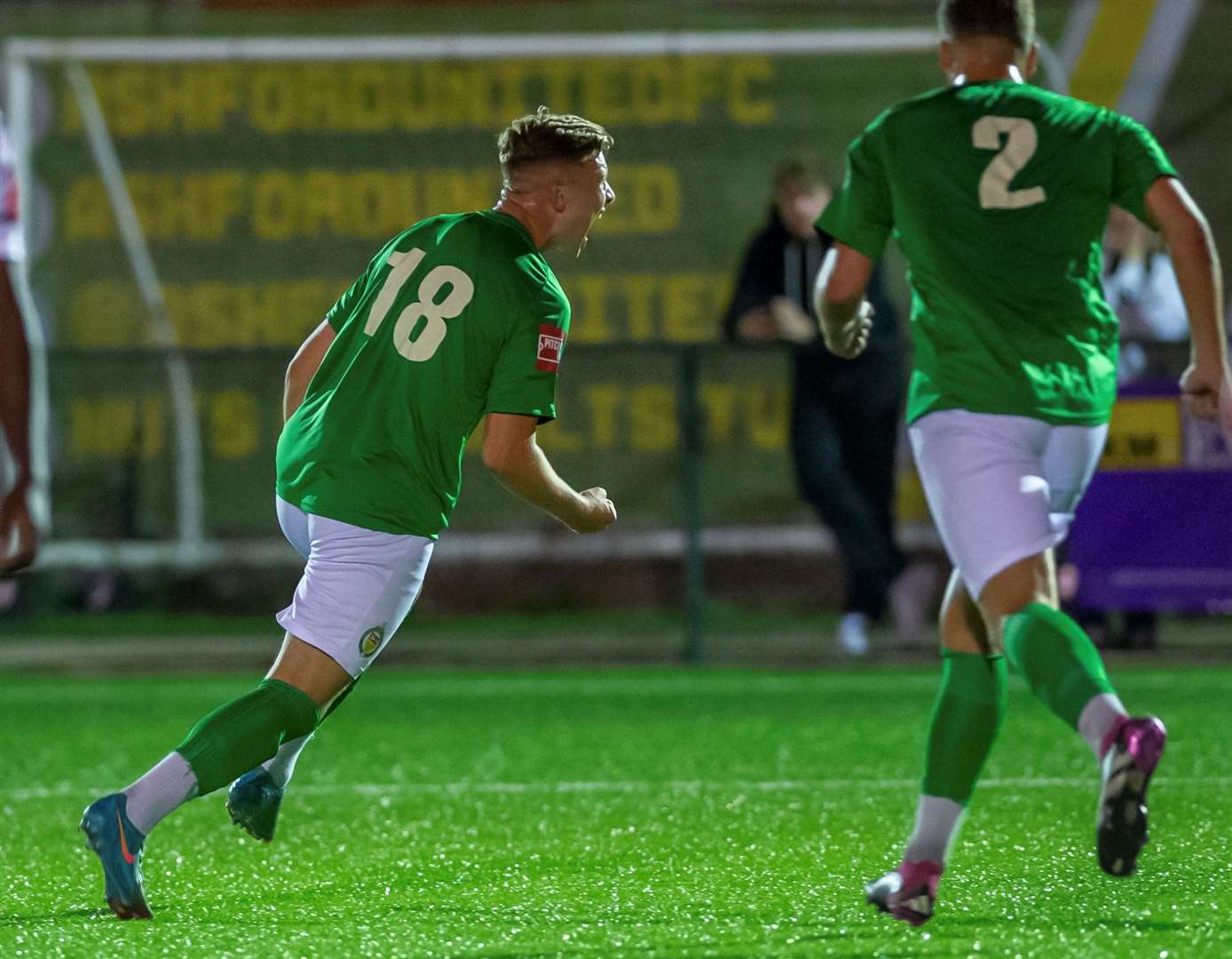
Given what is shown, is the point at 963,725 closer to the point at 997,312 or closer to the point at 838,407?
the point at 997,312

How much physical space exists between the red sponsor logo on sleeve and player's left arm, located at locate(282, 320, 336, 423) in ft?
1.68

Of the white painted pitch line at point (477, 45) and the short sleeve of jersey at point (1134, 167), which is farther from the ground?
the short sleeve of jersey at point (1134, 167)

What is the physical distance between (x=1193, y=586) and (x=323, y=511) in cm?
699

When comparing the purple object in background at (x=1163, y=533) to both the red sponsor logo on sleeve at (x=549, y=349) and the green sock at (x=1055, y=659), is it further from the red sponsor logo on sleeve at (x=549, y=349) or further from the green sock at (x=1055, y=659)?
the green sock at (x=1055, y=659)

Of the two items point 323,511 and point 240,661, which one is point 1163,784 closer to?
point 323,511

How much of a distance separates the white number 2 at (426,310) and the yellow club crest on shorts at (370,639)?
56cm

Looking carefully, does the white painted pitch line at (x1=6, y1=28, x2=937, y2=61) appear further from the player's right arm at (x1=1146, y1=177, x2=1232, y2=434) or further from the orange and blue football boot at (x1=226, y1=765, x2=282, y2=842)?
the player's right arm at (x1=1146, y1=177, x2=1232, y2=434)

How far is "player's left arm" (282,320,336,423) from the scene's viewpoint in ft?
15.7

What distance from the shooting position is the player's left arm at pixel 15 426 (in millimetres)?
4699

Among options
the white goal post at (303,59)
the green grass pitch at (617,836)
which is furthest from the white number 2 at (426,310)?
the white goal post at (303,59)

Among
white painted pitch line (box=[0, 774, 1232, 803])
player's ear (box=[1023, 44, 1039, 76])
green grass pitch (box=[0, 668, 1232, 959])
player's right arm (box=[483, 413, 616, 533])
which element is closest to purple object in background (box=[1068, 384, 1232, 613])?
green grass pitch (box=[0, 668, 1232, 959])

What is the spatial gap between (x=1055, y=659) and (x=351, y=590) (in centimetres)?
142

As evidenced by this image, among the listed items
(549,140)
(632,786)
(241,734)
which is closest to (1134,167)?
(549,140)

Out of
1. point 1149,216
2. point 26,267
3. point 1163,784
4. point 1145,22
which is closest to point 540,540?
point 26,267
